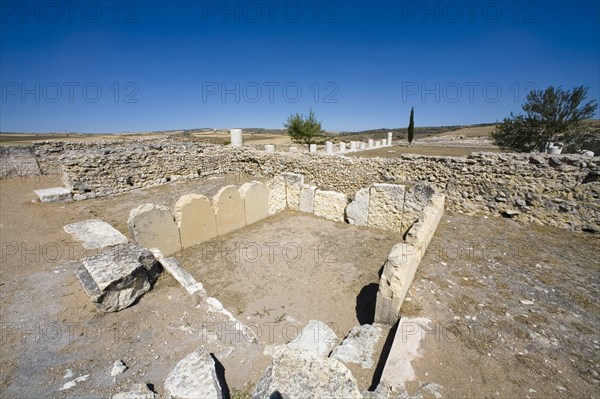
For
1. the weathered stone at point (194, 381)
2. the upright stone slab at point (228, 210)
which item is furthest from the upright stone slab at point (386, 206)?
the weathered stone at point (194, 381)

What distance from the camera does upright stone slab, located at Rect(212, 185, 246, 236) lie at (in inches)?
264

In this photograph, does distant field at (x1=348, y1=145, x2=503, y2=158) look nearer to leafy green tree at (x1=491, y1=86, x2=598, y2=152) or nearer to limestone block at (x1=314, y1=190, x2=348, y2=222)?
leafy green tree at (x1=491, y1=86, x2=598, y2=152)

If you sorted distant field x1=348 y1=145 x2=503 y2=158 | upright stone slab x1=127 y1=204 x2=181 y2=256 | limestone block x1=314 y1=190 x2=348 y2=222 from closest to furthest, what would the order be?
upright stone slab x1=127 y1=204 x2=181 y2=256 < limestone block x1=314 y1=190 x2=348 y2=222 < distant field x1=348 y1=145 x2=503 y2=158

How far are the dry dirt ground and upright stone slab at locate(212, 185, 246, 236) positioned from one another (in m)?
0.49

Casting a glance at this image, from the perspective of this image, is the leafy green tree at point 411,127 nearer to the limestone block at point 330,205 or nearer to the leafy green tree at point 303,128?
the leafy green tree at point 303,128

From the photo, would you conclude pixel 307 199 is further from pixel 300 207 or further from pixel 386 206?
pixel 386 206

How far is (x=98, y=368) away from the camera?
2.75m

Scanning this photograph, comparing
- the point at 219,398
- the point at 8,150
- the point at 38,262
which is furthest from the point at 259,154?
the point at 219,398

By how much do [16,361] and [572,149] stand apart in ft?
65.5

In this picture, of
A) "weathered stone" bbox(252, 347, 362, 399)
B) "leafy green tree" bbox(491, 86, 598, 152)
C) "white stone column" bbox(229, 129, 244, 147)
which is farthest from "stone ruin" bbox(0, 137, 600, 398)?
"leafy green tree" bbox(491, 86, 598, 152)

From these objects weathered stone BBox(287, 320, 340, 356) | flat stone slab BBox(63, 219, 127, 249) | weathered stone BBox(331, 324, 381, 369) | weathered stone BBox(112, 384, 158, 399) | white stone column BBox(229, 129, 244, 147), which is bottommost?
weathered stone BBox(287, 320, 340, 356)

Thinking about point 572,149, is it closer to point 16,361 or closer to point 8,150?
point 16,361

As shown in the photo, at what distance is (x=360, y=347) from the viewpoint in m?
3.07

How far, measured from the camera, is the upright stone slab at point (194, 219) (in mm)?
5867
